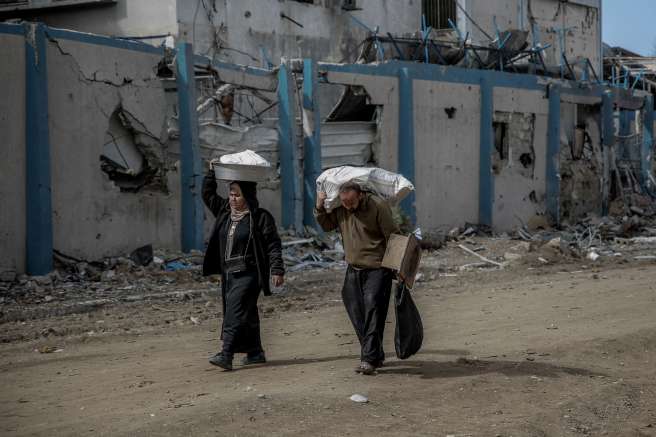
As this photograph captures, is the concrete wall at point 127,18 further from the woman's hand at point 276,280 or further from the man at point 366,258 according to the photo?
the man at point 366,258

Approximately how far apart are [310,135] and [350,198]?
10.8 meters

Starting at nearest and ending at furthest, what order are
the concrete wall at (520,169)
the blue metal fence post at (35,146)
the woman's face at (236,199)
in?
the woman's face at (236,199)
the blue metal fence post at (35,146)
the concrete wall at (520,169)

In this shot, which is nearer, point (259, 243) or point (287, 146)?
point (259, 243)

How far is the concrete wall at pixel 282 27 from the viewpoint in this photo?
22.5 m

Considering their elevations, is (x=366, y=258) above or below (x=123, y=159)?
below

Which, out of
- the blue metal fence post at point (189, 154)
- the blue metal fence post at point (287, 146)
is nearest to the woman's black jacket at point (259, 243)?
the blue metal fence post at point (189, 154)

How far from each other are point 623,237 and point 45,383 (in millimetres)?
16685

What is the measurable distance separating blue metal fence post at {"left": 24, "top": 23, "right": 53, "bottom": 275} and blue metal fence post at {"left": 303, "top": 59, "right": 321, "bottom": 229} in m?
5.51

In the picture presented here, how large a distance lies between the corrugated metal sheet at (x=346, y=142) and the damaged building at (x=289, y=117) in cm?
4

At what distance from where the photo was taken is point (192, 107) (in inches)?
615

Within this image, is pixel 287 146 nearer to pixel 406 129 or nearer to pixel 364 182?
pixel 406 129

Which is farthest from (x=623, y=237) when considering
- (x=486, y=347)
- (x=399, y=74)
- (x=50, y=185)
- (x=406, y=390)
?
(x=406, y=390)

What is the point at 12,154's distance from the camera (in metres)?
13.2

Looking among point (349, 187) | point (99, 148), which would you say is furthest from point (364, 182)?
point (99, 148)
